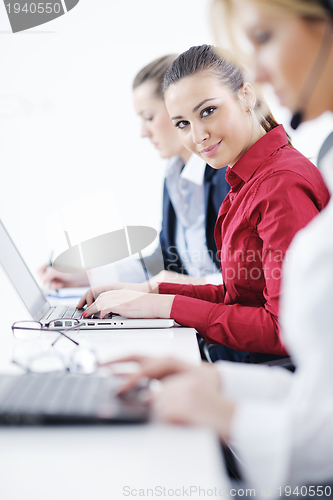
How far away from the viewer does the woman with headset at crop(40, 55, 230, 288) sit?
4.42ft

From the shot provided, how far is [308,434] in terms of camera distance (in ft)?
1.19

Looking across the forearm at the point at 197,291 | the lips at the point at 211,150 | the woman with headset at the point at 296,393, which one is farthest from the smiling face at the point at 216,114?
the woman with headset at the point at 296,393

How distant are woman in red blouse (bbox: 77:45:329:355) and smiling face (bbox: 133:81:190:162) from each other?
42cm

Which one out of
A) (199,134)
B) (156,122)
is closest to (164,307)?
(199,134)

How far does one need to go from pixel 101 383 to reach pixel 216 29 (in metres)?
0.59

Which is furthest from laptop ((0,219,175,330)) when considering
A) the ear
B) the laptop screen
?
the ear

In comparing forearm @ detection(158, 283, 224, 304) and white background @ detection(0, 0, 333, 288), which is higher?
white background @ detection(0, 0, 333, 288)

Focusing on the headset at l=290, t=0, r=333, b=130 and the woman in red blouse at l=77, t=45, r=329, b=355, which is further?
the woman in red blouse at l=77, t=45, r=329, b=355

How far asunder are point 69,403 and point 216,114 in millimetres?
806

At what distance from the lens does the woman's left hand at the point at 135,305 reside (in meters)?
0.86

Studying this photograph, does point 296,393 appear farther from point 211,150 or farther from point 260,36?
point 211,150

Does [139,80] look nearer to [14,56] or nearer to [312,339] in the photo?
[14,56]

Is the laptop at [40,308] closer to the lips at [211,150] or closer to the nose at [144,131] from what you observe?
the lips at [211,150]

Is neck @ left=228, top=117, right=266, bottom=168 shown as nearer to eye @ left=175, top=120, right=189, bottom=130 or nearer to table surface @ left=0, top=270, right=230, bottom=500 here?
eye @ left=175, top=120, right=189, bottom=130
